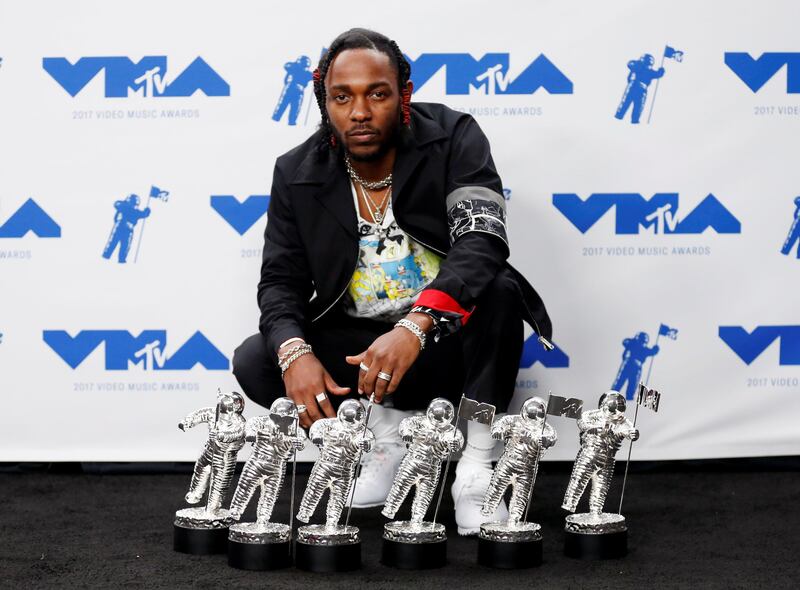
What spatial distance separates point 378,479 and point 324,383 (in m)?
0.46

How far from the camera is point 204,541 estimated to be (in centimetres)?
177

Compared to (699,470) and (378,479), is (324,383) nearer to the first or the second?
(378,479)

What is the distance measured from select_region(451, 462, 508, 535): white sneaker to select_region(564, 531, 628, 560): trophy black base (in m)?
0.20

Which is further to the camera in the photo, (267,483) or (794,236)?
(794,236)

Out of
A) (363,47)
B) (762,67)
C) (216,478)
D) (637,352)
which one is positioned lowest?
(216,478)

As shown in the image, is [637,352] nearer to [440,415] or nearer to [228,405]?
[440,415]

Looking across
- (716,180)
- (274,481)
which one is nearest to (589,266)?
(716,180)

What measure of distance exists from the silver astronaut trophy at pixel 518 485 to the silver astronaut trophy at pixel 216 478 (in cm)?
44

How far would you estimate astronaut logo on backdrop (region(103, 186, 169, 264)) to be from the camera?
2691 mm

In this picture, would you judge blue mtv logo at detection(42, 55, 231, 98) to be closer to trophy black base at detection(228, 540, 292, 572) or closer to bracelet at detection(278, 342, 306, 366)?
bracelet at detection(278, 342, 306, 366)

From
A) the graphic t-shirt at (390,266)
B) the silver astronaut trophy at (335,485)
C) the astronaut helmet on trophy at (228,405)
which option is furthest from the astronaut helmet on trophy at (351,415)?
the graphic t-shirt at (390,266)

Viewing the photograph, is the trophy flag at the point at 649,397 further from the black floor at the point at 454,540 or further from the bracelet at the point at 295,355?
the bracelet at the point at 295,355

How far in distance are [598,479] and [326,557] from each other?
50 centimetres

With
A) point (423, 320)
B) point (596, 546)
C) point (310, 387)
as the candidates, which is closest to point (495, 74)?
point (423, 320)
